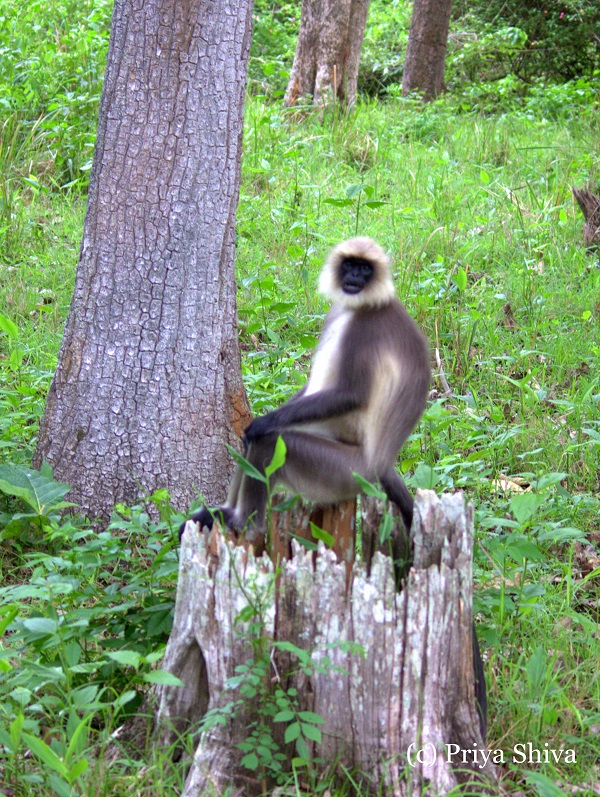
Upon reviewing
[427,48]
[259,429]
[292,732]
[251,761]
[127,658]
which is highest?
[427,48]

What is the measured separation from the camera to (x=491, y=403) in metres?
4.75

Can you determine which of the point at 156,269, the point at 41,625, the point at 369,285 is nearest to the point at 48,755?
the point at 41,625

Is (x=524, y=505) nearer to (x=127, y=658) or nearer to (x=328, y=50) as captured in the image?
(x=127, y=658)

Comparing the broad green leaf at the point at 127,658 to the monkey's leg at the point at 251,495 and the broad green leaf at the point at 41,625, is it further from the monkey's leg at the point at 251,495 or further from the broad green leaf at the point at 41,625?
the monkey's leg at the point at 251,495

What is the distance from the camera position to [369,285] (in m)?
3.35

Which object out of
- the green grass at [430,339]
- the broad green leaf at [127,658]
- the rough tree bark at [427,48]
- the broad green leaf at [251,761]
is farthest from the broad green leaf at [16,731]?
the rough tree bark at [427,48]

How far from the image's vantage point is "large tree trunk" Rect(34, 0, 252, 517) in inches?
143

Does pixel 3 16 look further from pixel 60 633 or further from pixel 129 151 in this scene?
pixel 60 633

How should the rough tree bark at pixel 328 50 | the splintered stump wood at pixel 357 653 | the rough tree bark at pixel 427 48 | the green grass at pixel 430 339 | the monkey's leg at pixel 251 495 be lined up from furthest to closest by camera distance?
1. the rough tree bark at pixel 427 48
2. the rough tree bark at pixel 328 50
3. the monkey's leg at pixel 251 495
4. the green grass at pixel 430 339
5. the splintered stump wood at pixel 357 653

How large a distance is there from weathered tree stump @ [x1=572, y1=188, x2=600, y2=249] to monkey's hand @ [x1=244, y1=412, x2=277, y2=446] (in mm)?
3909

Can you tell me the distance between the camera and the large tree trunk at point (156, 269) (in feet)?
11.9

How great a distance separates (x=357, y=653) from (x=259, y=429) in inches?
41.3

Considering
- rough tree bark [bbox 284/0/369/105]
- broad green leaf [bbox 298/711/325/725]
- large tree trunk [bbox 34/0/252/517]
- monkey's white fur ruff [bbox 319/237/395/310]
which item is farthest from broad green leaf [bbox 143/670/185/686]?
rough tree bark [bbox 284/0/369/105]

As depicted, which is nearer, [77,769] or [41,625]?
[77,769]
